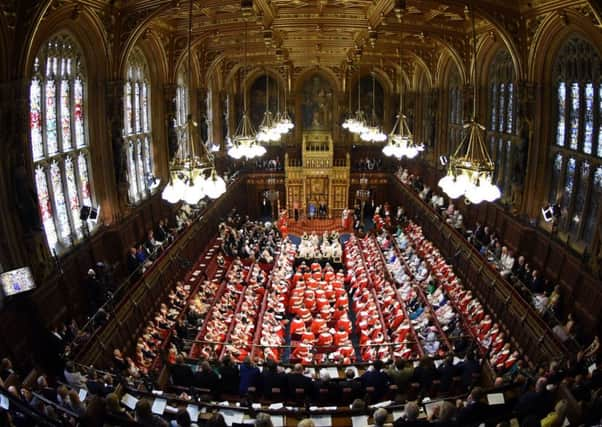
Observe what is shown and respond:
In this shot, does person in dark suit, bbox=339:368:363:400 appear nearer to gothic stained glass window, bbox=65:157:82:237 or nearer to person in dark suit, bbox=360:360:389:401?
person in dark suit, bbox=360:360:389:401

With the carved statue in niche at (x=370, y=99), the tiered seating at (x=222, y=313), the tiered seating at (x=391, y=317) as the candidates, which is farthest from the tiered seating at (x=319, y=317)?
the carved statue in niche at (x=370, y=99)

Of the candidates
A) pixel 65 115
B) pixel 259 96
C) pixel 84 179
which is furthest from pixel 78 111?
pixel 259 96

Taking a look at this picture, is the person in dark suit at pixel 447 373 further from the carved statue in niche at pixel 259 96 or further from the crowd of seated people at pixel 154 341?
the carved statue in niche at pixel 259 96

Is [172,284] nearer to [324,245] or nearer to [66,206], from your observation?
[66,206]

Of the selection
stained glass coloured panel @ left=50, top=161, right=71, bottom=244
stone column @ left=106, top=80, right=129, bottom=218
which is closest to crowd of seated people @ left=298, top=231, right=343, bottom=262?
stone column @ left=106, top=80, right=129, bottom=218

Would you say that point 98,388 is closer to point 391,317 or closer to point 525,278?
point 391,317

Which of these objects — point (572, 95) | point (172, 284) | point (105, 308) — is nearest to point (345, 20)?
point (572, 95)

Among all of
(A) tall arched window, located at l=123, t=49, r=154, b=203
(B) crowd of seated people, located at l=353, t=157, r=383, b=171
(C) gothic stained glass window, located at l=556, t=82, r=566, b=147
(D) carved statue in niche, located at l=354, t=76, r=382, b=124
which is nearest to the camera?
(C) gothic stained glass window, located at l=556, t=82, r=566, b=147

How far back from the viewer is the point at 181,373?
36.2ft

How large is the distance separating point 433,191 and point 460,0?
560 inches

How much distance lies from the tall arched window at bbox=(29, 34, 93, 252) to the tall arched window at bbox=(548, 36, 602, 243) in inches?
496

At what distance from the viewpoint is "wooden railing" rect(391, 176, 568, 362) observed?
39.7ft

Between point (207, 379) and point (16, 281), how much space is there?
3915 millimetres

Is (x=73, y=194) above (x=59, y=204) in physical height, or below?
above
